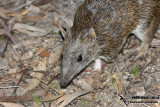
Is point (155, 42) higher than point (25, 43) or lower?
higher

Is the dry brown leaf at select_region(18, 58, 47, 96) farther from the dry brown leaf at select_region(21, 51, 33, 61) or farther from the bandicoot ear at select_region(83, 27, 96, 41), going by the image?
the bandicoot ear at select_region(83, 27, 96, 41)

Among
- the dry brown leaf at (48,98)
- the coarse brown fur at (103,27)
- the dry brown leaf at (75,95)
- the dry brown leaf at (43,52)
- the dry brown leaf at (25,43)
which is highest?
the coarse brown fur at (103,27)

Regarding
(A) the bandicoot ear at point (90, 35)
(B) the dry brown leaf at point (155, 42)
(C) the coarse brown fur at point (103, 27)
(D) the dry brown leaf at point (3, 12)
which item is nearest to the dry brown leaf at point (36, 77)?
→ (C) the coarse brown fur at point (103, 27)

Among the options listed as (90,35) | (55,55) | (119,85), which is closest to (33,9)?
(55,55)

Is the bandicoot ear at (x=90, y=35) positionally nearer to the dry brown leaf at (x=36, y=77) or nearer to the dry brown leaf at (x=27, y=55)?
the dry brown leaf at (x=36, y=77)

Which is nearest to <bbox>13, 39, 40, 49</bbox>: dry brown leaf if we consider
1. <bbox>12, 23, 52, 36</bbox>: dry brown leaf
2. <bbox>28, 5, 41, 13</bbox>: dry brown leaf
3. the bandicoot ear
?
<bbox>12, 23, 52, 36</bbox>: dry brown leaf

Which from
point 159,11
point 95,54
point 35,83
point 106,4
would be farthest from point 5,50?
point 159,11

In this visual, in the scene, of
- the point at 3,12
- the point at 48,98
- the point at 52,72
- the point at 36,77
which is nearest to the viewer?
the point at 48,98

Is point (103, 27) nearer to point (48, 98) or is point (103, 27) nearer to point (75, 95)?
point (75, 95)
